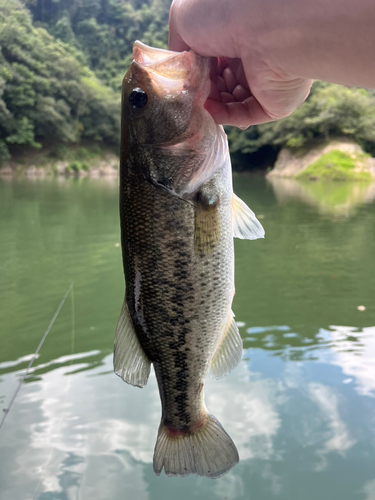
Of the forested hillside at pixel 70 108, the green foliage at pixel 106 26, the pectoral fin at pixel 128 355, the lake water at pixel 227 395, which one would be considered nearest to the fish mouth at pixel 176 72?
the pectoral fin at pixel 128 355

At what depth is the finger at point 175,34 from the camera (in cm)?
132

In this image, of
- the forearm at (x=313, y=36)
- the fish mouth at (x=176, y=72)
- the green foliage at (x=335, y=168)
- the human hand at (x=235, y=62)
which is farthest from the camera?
the green foliage at (x=335, y=168)

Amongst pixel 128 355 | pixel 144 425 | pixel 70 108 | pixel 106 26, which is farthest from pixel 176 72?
pixel 106 26

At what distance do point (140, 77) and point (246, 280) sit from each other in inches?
177

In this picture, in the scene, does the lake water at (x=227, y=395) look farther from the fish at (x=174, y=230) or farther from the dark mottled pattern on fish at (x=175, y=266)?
the dark mottled pattern on fish at (x=175, y=266)

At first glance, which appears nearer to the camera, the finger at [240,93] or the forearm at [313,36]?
the forearm at [313,36]

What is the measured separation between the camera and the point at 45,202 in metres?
13.6

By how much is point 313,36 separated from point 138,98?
1.93 feet

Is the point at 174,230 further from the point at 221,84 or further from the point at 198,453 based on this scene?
the point at 198,453

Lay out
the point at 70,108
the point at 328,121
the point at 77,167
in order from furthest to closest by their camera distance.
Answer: the point at 70,108, the point at 77,167, the point at 328,121

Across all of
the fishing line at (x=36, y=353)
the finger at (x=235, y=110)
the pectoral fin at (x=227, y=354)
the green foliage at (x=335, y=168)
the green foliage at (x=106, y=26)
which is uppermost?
the green foliage at (x=106, y=26)

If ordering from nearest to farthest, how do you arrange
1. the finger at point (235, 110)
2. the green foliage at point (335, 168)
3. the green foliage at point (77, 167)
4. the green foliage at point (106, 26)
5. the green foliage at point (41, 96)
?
1. the finger at point (235, 110)
2. the green foliage at point (335, 168)
3. the green foliage at point (41, 96)
4. the green foliage at point (77, 167)
5. the green foliage at point (106, 26)

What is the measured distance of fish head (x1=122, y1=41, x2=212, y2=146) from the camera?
127 centimetres

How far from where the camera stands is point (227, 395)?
293cm
